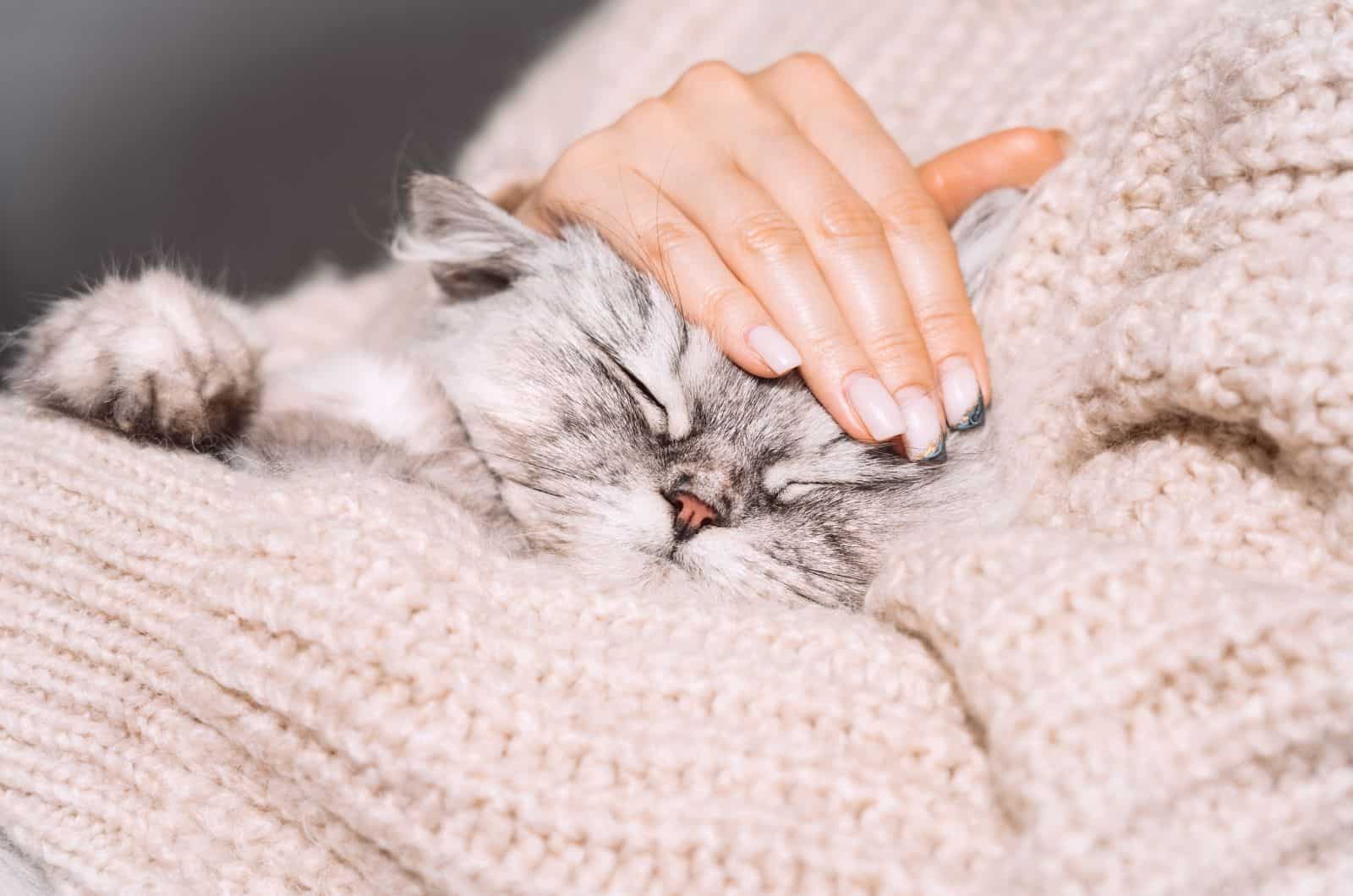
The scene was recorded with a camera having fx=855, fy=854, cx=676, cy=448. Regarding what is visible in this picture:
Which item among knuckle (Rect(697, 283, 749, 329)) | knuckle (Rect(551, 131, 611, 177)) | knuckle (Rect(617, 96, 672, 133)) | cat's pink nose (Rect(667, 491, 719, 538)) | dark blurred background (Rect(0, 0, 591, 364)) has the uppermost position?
dark blurred background (Rect(0, 0, 591, 364))

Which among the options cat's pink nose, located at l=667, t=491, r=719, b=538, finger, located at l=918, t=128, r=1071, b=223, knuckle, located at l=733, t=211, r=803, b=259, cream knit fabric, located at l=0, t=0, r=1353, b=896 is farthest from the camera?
finger, located at l=918, t=128, r=1071, b=223

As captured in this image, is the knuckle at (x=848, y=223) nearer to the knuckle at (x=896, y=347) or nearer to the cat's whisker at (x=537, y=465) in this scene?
the knuckle at (x=896, y=347)

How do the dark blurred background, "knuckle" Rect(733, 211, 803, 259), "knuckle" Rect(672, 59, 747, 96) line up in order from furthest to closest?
1. the dark blurred background
2. "knuckle" Rect(672, 59, 747, 96)
3. "knuckle" Rect(733, 211, 803, 259)

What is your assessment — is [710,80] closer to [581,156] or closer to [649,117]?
[649,117]

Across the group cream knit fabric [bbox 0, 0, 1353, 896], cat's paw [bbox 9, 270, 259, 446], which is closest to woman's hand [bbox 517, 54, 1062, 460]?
cream knit fabric [bbox 0, 0, 1353, 896]

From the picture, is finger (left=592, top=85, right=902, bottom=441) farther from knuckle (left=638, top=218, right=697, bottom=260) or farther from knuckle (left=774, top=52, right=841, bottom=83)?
knuckle (left=774, top=52, right=841, bottom=83)

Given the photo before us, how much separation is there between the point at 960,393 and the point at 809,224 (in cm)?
29

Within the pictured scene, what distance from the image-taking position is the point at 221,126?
1.76 meters

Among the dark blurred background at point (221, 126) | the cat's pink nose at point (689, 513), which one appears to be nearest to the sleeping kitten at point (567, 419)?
the cat's pink nose at point (689, 513)

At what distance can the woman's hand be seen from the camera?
3.29ft

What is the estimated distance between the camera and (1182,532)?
0.72m

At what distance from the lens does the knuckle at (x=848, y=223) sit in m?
1.08

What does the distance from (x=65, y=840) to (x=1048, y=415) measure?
3.42 ft

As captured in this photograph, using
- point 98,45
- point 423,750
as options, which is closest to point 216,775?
point 423,750
